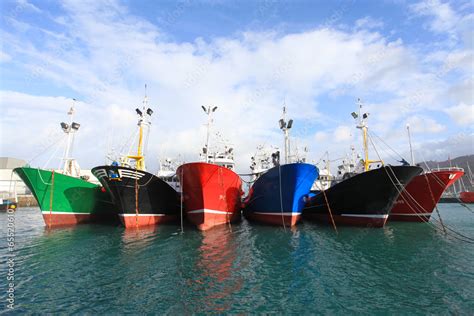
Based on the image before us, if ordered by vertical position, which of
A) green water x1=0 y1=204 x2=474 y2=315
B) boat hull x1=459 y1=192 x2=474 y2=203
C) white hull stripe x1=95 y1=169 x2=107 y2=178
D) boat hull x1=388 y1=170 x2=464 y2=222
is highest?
white hull stripe x1=95 y1=169 x2=107 y2=178

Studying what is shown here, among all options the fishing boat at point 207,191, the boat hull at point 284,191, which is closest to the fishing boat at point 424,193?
the boat hull at point 284,191

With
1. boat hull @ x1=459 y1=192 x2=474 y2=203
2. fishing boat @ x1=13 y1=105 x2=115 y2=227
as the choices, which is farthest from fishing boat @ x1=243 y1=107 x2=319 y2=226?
boat hull @ x1=459 y1=192 x2=474 y2=203

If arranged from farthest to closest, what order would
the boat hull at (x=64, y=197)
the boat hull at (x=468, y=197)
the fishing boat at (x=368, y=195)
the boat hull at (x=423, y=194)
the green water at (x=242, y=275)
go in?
the boat hull at (x=468, y=197) < the boat hull at (x=423, y=194) < the boat hull at (x=64, y=197) < the fishing boat at (x=368, y=195) < the green water at (x=242, y=275)

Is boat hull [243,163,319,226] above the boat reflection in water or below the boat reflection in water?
above

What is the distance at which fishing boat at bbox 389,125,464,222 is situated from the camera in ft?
58.1

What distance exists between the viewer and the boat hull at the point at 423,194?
17.7 metres

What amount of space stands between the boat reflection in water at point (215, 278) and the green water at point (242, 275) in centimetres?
3

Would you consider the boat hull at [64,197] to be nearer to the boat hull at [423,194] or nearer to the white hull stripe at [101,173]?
the white hull stripe at [101,173]

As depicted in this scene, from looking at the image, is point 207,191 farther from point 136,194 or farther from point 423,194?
point 423,194

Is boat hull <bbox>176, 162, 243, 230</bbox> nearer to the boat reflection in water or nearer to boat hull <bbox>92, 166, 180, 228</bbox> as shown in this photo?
boat hull <bbox>92, 166, 180, 228</bbox>

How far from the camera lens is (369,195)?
15.8m

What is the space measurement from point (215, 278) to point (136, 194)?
1028 centimetres

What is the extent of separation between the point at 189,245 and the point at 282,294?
20.6ft

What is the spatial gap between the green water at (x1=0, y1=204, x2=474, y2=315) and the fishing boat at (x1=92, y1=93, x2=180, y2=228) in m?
3.13
